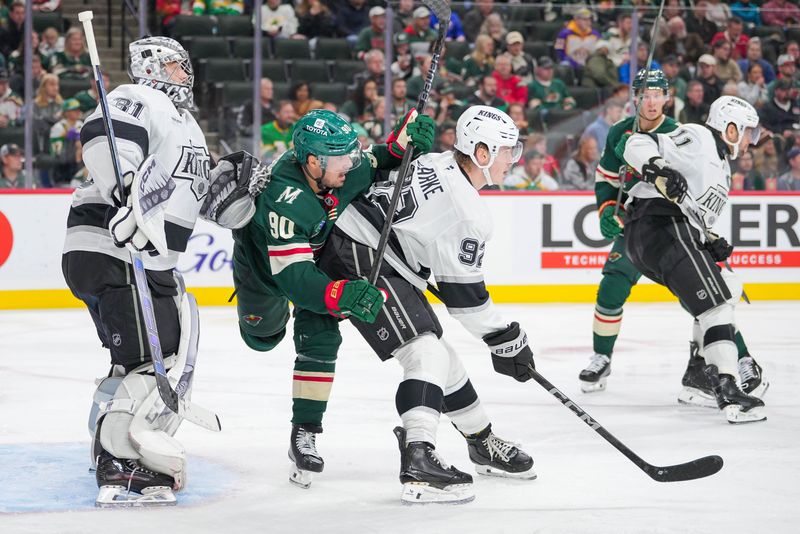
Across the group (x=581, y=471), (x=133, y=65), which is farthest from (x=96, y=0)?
(x=581, y=471)

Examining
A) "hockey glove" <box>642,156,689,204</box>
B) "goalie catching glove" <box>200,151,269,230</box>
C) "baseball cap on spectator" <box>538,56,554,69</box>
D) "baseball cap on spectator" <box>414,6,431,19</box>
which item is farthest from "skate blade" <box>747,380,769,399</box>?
"baseball cap on spectator" <box>414,6,431,19</box>

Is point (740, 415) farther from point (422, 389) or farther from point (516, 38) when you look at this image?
point (516, 38)

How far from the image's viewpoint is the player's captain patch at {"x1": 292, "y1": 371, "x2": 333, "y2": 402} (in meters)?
3.26

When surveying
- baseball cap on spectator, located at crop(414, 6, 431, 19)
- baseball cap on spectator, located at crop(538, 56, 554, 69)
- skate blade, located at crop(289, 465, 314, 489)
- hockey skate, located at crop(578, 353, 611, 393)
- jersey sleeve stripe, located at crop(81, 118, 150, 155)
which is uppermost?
jersey sleeve stripe, located at crop(81, 118, 150, 155)

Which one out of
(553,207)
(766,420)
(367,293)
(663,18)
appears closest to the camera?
(367,293)

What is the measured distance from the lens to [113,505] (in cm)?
296

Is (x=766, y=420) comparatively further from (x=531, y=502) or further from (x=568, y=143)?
(x=568, y=143)

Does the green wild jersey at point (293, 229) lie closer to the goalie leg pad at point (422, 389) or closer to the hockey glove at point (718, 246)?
the goalie leg pad at point (422, 389)

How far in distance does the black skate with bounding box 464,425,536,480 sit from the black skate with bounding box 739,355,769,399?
1.50 meters

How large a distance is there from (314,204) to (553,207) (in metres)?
4.69

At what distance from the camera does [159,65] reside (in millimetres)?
3092

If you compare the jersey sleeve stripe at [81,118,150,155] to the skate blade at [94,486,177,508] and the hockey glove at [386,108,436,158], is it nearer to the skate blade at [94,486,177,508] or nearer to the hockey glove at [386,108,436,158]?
the hockey glove at [386,108,436,158]

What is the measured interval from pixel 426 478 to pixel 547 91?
5.29 meters

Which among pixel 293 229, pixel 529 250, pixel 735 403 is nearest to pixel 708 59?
pixel 529 250
